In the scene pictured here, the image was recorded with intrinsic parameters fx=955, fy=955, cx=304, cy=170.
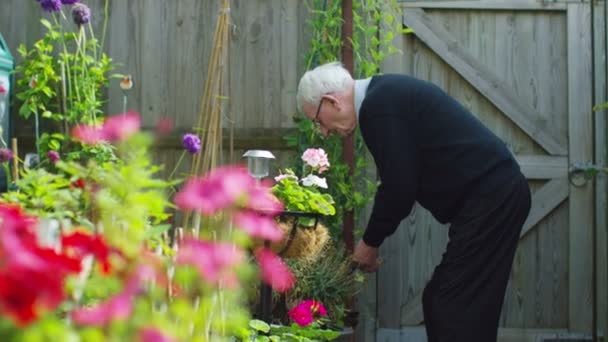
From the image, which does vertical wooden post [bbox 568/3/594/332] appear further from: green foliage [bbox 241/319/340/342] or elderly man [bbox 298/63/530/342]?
green foliage [bbox 241/319/340/342]

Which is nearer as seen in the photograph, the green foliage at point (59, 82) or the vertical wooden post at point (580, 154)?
the green foliage at point (59, 82)

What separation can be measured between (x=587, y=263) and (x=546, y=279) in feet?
0.68

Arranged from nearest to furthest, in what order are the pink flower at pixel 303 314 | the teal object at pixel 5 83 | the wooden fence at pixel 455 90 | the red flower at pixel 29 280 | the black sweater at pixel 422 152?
the red flower at pixel 29 280 < the black sweater at pixel 422 152 < the pink flower at pixel 303 314 < the teal object at pixel 5 83 < the wooden fence at pixel 455 90

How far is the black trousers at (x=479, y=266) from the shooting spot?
10.2 ft

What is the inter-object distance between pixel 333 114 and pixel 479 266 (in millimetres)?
703

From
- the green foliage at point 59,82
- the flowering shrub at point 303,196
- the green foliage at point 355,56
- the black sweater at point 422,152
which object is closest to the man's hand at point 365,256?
the black sweater at point 422,152

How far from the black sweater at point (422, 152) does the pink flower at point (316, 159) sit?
2.68 ft

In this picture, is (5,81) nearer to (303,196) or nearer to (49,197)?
(303,196)

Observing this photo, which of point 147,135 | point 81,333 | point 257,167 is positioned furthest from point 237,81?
point 81,333

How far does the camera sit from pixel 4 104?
4348 millimetres

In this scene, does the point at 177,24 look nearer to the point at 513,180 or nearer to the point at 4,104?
the point at 4,104

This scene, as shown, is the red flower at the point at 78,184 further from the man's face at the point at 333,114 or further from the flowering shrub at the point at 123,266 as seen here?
the man's face at the point at 333,114

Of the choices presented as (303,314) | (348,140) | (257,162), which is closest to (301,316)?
(303,314)

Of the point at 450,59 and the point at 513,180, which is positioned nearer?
the point at 513,180
